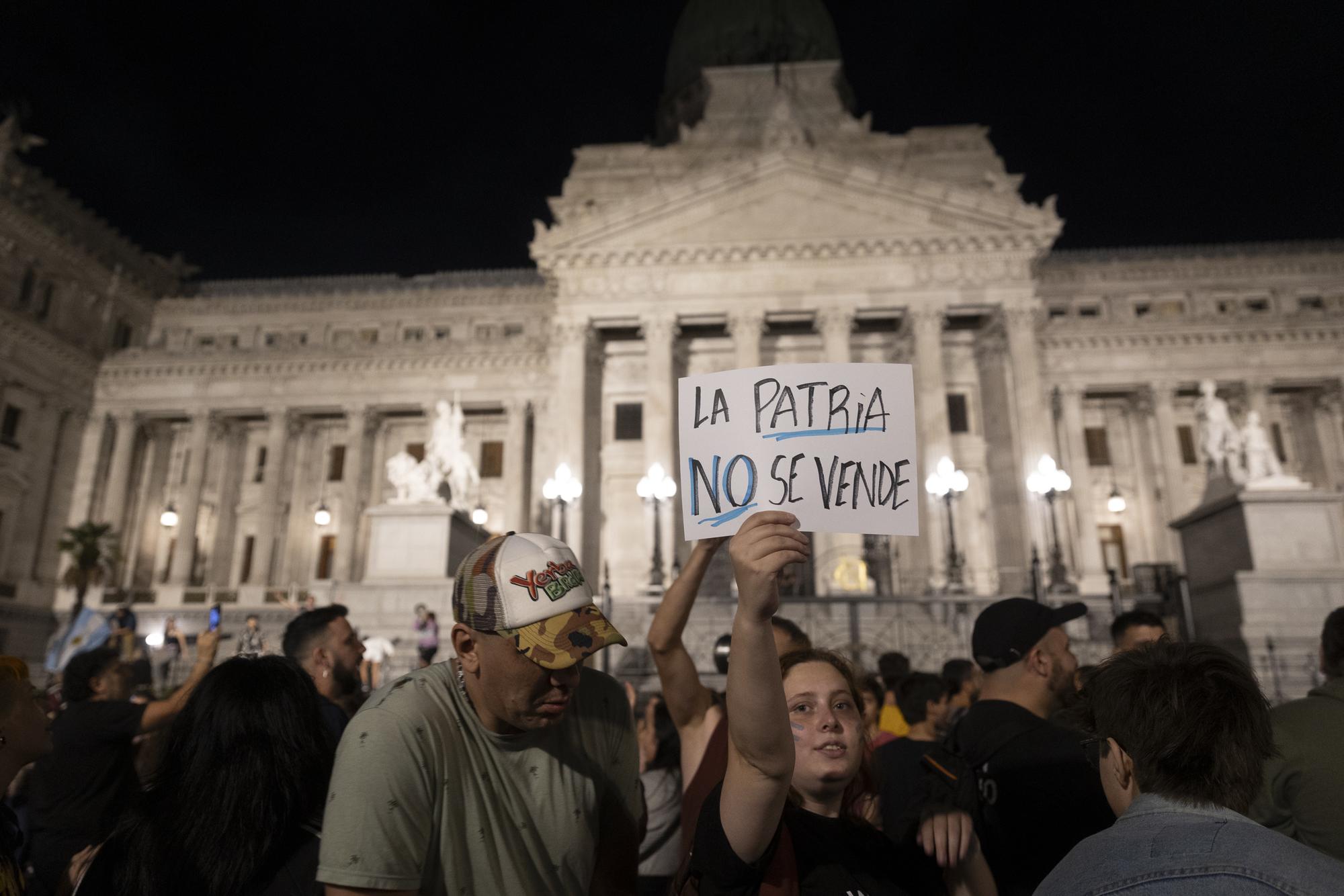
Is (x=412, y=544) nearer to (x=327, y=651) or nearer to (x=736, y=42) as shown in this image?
(x=327, y=651)

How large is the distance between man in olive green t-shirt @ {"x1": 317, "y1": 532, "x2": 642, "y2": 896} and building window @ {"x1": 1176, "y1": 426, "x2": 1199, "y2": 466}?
128 feet

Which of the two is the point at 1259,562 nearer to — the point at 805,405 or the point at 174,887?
the point at 805,405

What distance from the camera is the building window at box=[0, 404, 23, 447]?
112 feet

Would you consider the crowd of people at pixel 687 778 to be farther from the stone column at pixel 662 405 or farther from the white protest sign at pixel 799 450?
the stone column at pixel 662 405

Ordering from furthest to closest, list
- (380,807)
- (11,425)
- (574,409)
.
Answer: (11,425) → (574,409) → (380,807)

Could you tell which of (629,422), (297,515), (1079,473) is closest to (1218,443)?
(1079,473)

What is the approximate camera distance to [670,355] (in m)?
30.6

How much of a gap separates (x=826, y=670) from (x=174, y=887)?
211cm

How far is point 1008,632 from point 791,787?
1.86 meters

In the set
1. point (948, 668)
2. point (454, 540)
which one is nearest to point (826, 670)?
point (948, 668)

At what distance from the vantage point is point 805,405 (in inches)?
114

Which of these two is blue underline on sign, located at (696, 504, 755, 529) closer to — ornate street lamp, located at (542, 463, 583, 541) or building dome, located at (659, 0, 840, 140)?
ornate street lamp, located at (542, 463, 583, 541)

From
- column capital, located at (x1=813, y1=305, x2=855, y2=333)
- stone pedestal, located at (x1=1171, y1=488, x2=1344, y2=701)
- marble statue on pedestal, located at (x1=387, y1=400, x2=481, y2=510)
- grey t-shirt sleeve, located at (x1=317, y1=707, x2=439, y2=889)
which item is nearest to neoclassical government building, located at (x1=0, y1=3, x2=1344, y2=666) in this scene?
column capital, located at (x1=813, y1=305, x2=855, y2=333)

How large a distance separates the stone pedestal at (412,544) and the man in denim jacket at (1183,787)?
17.9 meters
